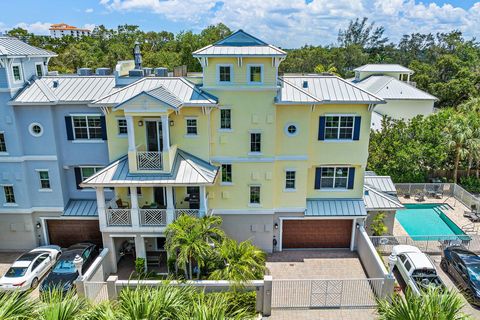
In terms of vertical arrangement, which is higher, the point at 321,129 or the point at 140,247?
the point at 321,129

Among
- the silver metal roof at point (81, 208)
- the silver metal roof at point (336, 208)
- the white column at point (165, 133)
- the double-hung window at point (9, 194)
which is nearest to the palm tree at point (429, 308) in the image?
the silver metal roof at point (336, 208)

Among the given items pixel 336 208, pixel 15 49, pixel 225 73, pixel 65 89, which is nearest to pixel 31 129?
pixel 65 89

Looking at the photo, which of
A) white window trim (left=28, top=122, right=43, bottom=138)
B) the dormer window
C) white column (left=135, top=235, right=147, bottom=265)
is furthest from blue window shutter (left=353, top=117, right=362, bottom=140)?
white window trim (left=28, top=122, right=43, bottom=138)

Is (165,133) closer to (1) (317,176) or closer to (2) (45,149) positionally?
(2) (45,149)

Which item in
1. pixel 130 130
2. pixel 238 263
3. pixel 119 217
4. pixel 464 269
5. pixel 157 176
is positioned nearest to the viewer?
pixel 238 263

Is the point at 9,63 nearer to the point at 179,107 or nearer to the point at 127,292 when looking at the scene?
the point at 179,107

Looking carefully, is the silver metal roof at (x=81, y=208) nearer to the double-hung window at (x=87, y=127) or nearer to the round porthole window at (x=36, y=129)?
the double-hung window at (x=87, y=127)
